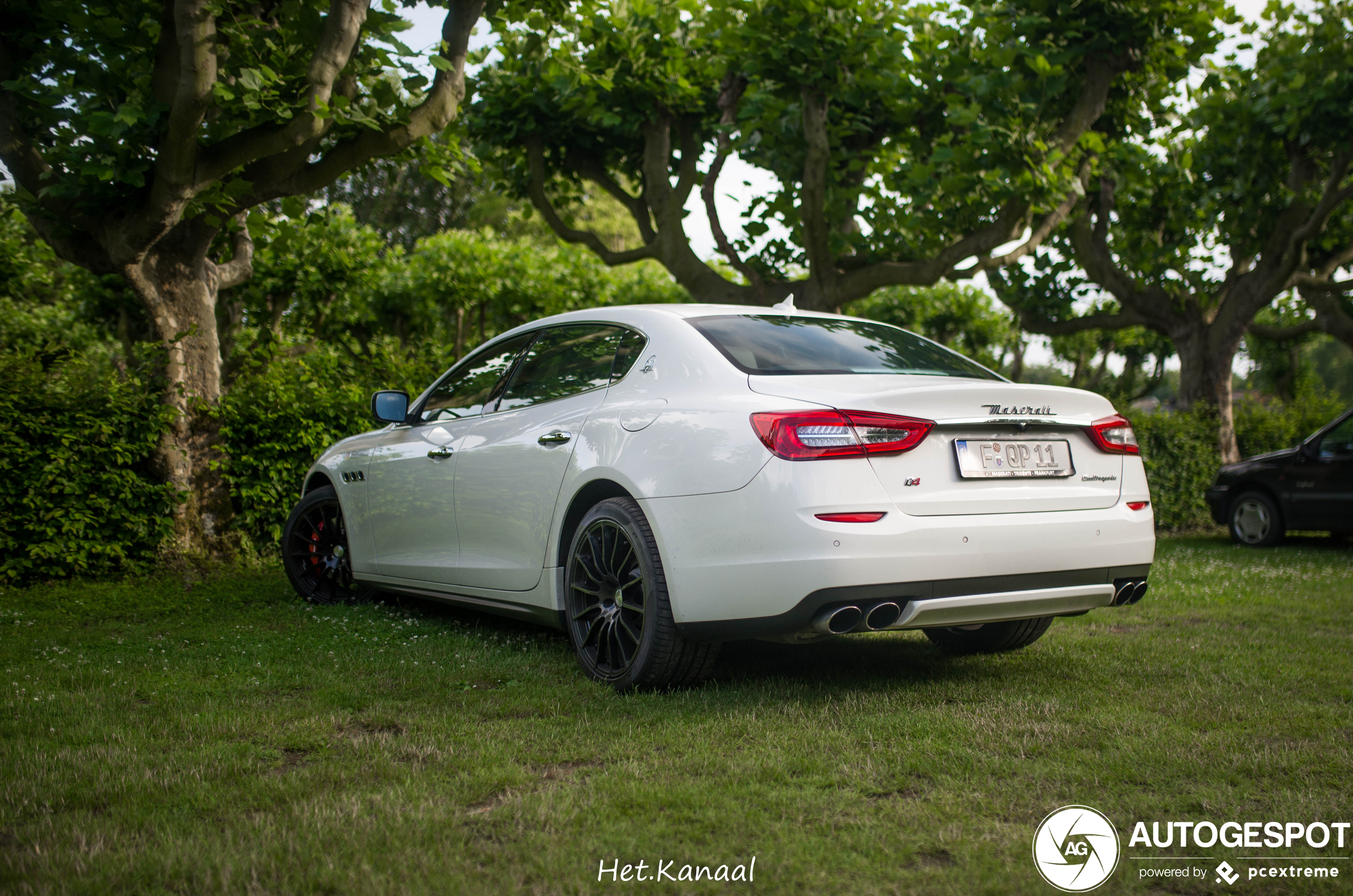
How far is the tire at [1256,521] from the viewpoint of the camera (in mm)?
11625

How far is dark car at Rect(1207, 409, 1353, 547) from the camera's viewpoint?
11086mm

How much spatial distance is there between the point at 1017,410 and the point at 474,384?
9.61 feet

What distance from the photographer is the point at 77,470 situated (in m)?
7.44

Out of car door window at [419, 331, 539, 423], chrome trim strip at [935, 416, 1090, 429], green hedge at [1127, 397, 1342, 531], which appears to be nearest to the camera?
chrome trim strip at [935, 416, 1090, 429]

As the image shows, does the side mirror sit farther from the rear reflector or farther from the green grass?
the rear reflector

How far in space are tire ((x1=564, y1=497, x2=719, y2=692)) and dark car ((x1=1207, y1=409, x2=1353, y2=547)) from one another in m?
9.77

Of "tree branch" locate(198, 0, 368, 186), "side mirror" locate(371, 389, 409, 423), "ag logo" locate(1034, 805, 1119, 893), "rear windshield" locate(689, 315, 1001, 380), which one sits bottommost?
"ag logo" locate(1034, 805, 1119, 893)

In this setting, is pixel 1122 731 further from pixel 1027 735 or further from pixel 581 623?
pixel 581 623

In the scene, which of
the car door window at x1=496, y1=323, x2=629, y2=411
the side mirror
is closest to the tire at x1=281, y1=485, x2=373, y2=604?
the side mirror

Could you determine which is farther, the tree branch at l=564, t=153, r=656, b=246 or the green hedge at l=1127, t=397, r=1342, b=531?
the green hedge at l=1127, t=397, r=1342, b=531

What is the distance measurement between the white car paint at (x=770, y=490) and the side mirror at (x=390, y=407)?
125cm

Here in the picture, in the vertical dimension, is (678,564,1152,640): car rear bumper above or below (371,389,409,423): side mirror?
below

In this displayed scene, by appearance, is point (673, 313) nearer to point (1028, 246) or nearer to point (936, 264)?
point (936, 264)

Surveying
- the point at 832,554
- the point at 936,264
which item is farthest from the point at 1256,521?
the point at 832,554
